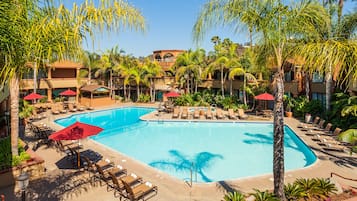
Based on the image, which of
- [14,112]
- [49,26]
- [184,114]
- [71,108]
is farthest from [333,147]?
[71,108]

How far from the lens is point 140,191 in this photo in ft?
27.5

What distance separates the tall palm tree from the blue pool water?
669 cm

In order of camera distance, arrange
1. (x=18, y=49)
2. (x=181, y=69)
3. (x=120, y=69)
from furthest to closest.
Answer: (x=120, y=69), (x=181, y=69), (x=18, y=49)

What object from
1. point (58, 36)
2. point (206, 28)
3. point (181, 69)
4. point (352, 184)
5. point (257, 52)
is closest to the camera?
point (58, 36)

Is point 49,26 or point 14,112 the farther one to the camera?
point 14,112

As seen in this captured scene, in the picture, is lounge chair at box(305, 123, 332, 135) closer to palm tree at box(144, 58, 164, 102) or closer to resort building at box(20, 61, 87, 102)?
palm tree at box(144, 58, 164, 102)

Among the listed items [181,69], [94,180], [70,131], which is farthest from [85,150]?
[181,69]

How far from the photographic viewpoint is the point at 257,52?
776cm

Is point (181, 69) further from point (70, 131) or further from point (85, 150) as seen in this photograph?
point (70, 131)

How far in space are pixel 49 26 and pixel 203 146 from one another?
46.0 ft

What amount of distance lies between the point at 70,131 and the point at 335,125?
18416mm

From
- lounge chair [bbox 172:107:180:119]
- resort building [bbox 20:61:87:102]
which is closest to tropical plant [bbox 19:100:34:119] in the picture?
resort building [bbox 20:61:87:102]

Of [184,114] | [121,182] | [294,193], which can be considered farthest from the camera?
[184,114]

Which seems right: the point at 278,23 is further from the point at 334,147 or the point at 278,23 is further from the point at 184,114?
the point at 184,114
